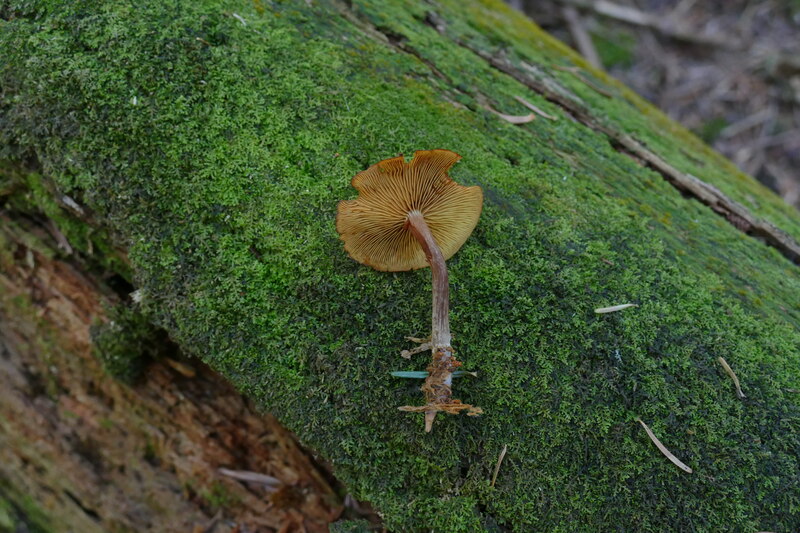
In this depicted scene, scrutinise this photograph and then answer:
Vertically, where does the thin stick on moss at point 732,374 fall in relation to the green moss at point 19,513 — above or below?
above

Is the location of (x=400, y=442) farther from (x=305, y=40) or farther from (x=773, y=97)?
(x=773, y=97)

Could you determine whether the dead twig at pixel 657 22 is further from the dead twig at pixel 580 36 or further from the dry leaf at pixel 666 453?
the dry leaf at pixel 666 453

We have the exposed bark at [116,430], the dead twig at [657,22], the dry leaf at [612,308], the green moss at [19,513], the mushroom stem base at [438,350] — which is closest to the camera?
the mushroom stem base at [438,350]

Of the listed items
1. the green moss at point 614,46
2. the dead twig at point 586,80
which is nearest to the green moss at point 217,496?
the dead twig at point 586,80

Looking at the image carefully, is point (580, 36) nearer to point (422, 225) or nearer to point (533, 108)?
point (533, 108)

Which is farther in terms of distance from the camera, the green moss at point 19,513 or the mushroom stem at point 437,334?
→ the green moss at point 19,513

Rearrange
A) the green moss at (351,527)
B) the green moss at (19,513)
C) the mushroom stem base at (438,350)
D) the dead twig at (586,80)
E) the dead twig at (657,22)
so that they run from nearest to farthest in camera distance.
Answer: the mushroom stem base at (438,350)
the green moss at (351,527)
the green moss at (19,513)
the dead twig at (586,80)
the dead twig at (657,22)

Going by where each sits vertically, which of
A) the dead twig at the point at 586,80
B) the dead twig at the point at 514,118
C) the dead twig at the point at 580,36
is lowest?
the dead twig at the point at 514,118

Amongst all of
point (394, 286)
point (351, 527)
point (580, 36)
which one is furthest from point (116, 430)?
point (580, 36)
